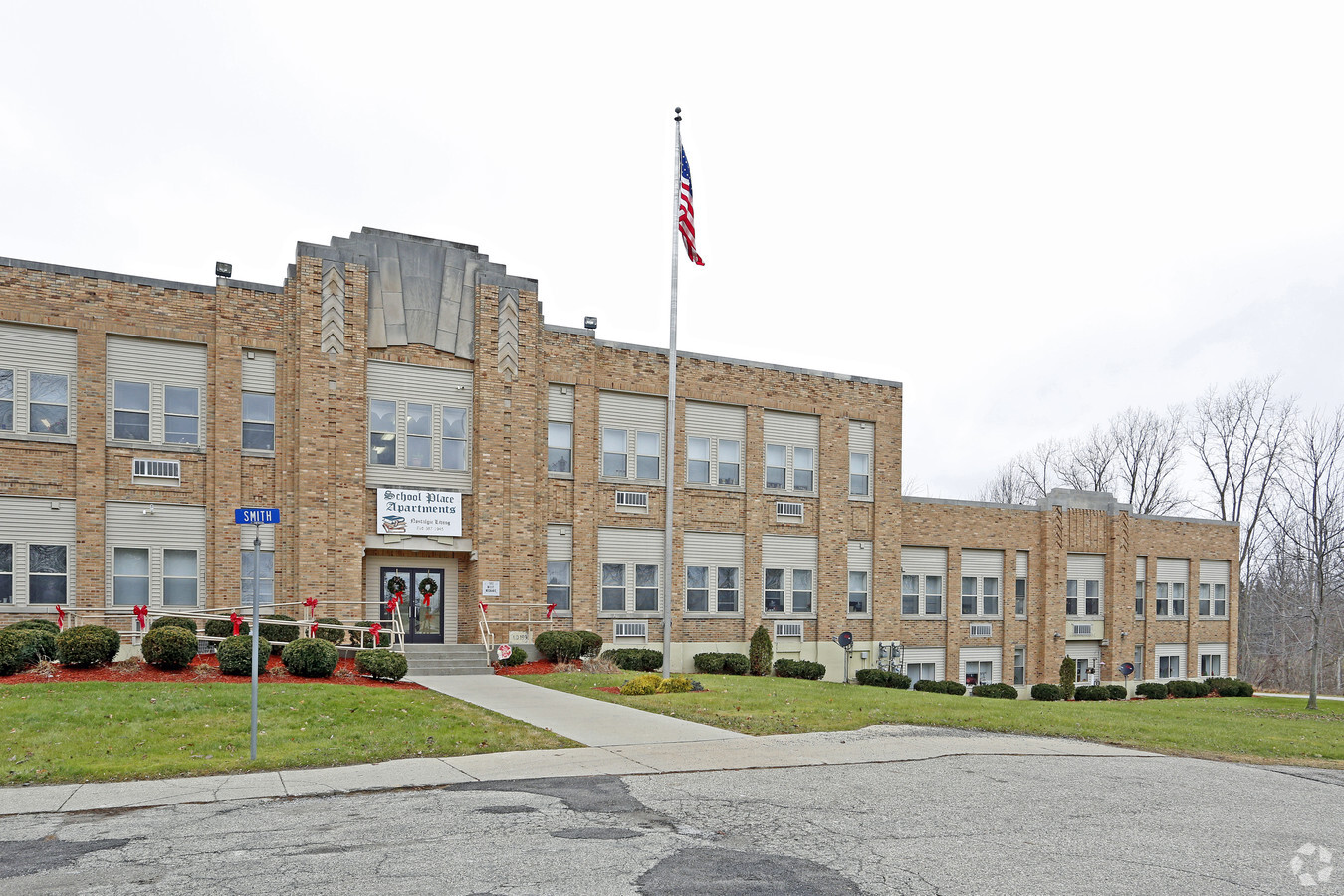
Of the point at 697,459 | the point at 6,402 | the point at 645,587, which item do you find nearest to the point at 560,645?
the point at 645,587

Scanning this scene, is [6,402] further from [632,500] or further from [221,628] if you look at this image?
[632,500]

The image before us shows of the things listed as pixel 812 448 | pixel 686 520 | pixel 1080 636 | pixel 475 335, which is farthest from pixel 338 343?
pixel 1080 636

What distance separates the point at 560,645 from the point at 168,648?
964 cm

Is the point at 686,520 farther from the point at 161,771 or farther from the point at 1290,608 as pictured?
the point at 1290,608

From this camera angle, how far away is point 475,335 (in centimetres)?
2681

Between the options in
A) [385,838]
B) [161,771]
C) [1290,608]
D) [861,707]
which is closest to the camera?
[385,838]

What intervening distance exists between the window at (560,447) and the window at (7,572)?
1261 cm

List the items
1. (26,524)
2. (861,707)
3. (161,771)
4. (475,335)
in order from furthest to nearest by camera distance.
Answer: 1. (475,335)
2. (26,524)
3. (861,707)
4. (161,771)

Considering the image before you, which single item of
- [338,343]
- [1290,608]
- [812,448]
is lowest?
[1290,608]

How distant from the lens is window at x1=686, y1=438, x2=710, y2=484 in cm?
3011

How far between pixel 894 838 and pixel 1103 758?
21.0ft

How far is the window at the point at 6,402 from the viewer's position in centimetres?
2236

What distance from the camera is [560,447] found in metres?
28.2

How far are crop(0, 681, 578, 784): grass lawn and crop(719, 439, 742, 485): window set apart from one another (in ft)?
49.6
